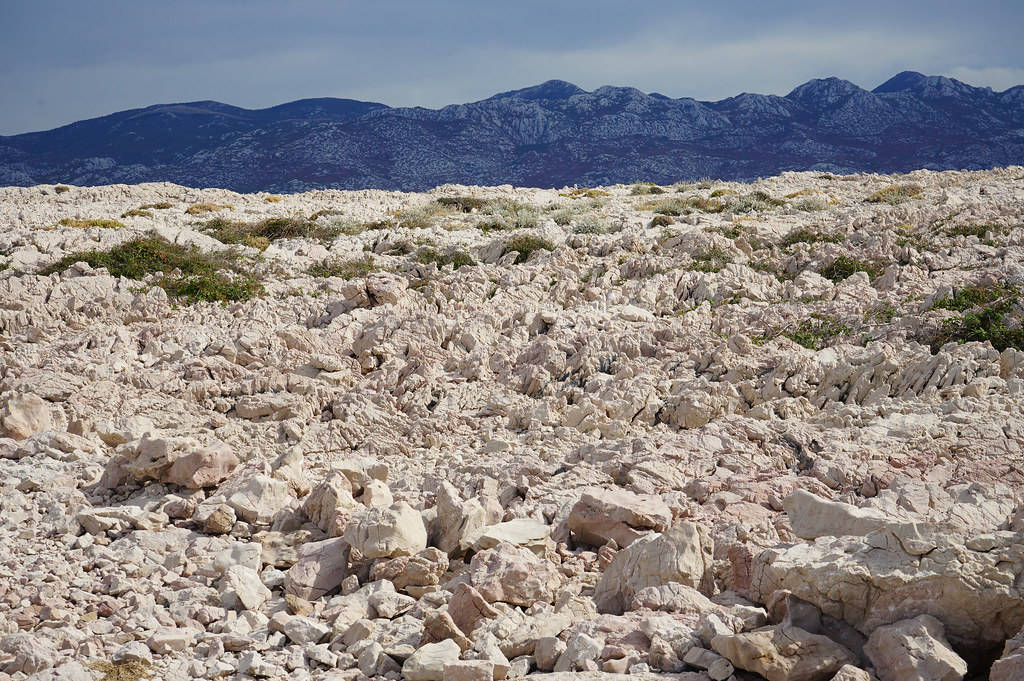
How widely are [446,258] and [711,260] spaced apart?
6.36 m

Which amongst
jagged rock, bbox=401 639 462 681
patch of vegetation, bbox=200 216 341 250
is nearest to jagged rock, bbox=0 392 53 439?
jagged rock, bbox=401 639 462 681

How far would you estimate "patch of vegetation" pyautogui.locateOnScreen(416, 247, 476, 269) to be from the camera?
19406 mm

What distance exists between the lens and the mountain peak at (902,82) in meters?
124

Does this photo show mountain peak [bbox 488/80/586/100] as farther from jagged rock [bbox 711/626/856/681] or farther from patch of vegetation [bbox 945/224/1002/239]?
jagged rock [bbox 711/626/856/681]

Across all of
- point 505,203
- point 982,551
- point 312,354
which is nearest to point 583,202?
point 505,203

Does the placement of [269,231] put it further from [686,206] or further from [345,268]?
[686,206]

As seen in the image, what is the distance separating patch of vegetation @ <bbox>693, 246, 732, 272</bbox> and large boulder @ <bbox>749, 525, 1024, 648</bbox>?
40.9 ft

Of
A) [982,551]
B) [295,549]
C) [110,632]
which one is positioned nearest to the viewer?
[982,551]

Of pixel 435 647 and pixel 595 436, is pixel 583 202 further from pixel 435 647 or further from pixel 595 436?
pixel 435 647

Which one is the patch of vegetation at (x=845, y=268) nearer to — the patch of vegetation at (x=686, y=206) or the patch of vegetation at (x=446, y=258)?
the patch of vegetation at (x=446, y=258)

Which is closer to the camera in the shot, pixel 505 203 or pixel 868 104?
pixel 505 203

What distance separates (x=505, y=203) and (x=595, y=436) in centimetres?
2069

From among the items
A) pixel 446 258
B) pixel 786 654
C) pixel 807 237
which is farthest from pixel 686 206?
pixel 786 654

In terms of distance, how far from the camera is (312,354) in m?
13.3
